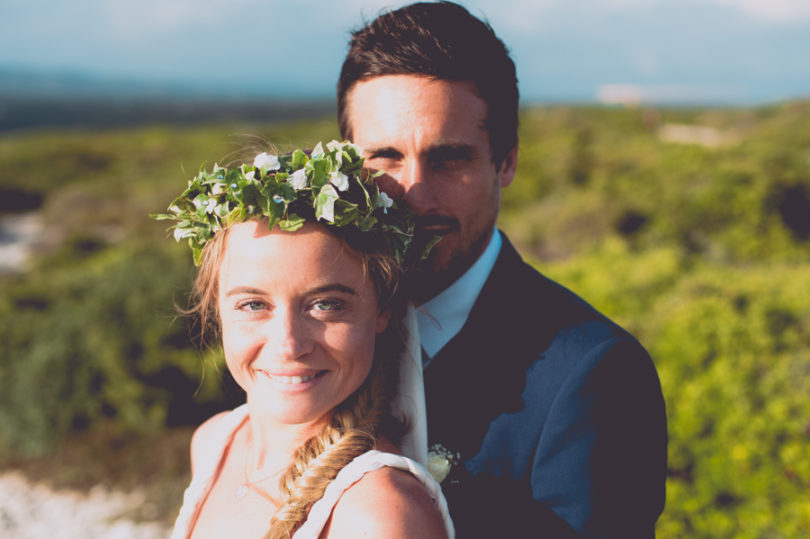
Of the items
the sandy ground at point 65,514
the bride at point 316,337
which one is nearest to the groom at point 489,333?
the bride at point 316,337

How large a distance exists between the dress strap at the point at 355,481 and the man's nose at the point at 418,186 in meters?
0.88

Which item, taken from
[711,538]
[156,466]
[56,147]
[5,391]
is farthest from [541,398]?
[56,147]

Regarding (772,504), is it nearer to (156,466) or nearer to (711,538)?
(711,538)

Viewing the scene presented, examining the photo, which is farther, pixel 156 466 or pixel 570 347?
pixel 156 466

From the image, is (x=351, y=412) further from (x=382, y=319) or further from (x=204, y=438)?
(x=204, y=438)

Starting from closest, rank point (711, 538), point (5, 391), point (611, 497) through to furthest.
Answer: point (611, 497)
point (711, 538)
point (5, 391)

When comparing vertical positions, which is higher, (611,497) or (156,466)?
(611,497)

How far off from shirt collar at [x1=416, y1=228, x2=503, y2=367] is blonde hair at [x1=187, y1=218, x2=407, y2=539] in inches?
9.3

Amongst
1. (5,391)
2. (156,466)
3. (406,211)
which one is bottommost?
(156,466)

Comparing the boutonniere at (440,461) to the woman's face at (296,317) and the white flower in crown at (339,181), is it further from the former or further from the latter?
the white flower in crown at (339,181)

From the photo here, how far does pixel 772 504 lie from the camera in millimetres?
5203

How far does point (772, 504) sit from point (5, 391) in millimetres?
9462

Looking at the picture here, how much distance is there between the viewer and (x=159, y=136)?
54719 mm

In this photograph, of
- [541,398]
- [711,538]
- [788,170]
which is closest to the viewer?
[541,398]
